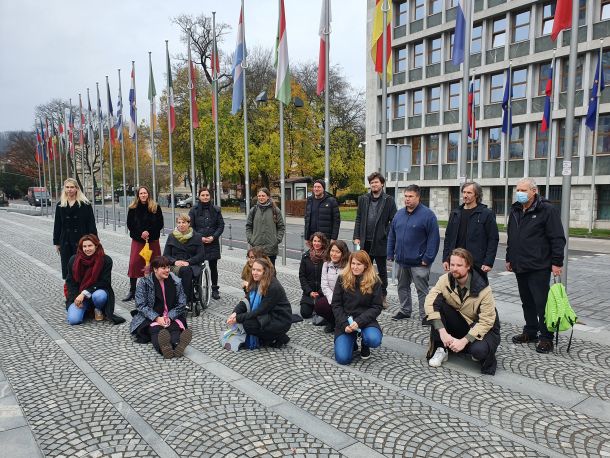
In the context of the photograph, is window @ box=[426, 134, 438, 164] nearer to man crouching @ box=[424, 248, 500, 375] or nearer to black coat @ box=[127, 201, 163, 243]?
black coat @ box=[127, 201, 163, 243]

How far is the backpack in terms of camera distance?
5535 mm

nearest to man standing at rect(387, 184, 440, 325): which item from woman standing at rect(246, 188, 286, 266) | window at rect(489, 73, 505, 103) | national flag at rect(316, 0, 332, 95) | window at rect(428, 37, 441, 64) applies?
woman standing at rect(246, 188, 286, 266)

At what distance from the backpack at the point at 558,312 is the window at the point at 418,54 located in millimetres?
32298

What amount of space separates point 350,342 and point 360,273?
0.81 m

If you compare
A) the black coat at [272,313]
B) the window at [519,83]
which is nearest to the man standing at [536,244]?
the black coat at [272,313]

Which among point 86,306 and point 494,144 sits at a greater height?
point 494,144

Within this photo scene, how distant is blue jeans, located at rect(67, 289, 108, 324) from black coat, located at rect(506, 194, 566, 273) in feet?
18.8

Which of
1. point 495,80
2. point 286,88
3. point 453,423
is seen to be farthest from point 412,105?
point 453,423

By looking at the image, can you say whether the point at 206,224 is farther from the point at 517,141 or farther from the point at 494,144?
the point at 494,144

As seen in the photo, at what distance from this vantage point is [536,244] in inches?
230

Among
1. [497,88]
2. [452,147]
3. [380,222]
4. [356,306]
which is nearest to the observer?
[356,306]

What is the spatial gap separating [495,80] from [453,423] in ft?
103

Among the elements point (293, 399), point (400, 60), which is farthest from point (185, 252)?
point (400, 60)

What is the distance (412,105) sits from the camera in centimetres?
3622
